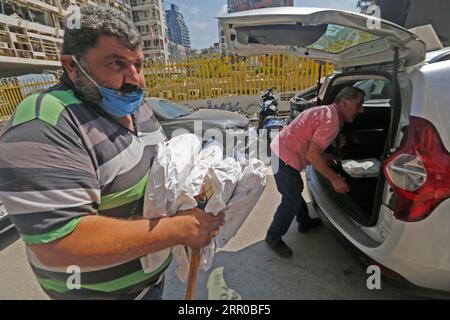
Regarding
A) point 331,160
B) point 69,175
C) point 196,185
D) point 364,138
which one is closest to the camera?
point 69,175

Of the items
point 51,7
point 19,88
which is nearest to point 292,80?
point 19,88

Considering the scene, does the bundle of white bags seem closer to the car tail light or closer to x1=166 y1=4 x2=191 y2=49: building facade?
the car tail light

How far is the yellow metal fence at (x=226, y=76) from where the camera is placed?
9.43 m

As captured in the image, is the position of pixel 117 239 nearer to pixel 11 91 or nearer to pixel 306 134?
pixel 306 134

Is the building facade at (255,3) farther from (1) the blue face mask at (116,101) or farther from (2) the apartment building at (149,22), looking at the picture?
(1) the blue face mask at (116,101)

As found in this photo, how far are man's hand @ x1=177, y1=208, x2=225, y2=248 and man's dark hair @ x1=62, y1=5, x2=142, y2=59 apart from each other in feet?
2.45

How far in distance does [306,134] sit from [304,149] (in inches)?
5.3

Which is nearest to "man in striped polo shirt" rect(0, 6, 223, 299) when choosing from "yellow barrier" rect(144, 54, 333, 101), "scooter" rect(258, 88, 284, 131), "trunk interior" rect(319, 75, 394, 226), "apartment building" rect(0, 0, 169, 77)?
"trunk interior" rect(319, 75, 394, 226)

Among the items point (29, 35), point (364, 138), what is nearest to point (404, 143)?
point (364, 138)

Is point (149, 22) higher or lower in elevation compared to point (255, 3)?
higher

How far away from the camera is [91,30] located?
92 cm
